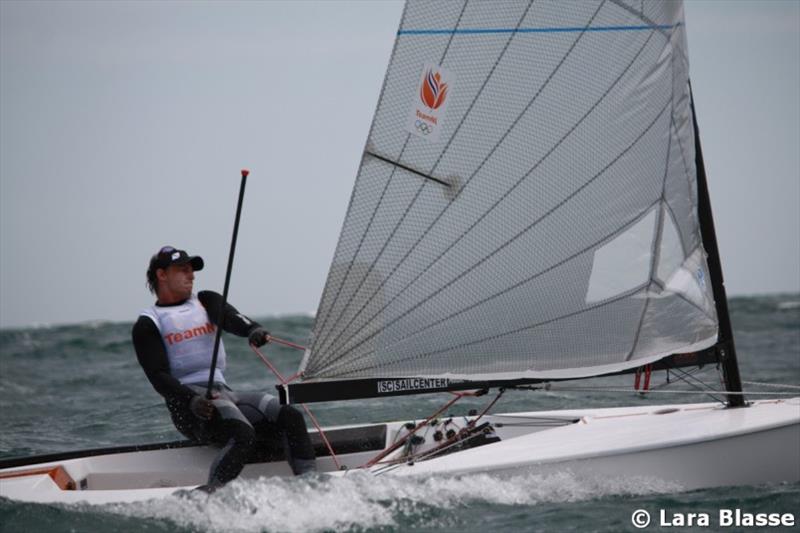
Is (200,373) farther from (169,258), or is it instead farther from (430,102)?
(430,102)

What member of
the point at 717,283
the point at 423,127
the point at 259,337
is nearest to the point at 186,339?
the point at 259,337

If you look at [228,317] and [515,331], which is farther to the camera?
[228,317]

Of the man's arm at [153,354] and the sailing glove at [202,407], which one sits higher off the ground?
the man's arm at [153,354]

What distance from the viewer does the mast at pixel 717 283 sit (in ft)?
13.8

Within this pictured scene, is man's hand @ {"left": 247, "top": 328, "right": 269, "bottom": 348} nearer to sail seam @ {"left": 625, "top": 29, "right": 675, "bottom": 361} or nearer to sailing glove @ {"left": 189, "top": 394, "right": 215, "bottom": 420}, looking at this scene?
sailing glove @ {"left": 189, "top": 394, "right": 215, "bottom": 420}

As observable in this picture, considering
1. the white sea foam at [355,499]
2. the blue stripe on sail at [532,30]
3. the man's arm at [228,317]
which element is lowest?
the white sea foam at [355,499]

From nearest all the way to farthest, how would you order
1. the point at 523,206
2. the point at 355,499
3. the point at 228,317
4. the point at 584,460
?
1. the point at 355,499
2. the point at 584,460
3. the point at 523,206
4. the point at 228,317

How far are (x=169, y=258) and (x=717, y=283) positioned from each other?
2344 millimetres

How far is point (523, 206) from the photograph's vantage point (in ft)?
13.0

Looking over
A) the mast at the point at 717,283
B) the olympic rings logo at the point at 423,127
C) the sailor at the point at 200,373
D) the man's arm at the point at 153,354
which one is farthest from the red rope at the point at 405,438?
the olympic rings logo at the point at 423,127

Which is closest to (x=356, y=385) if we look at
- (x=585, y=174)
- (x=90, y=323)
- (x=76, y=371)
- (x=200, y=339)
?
(x=200, y=339)

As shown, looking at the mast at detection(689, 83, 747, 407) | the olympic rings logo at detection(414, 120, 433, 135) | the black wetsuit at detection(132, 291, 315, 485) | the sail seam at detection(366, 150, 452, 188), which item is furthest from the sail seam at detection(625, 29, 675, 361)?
the black wetsuit at detection(132, 291, 315, 485)

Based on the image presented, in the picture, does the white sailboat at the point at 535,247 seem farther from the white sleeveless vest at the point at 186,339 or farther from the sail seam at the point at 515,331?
the white sleeveless vest at the point at 186,339

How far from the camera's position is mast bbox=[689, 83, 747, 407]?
13.8ft
